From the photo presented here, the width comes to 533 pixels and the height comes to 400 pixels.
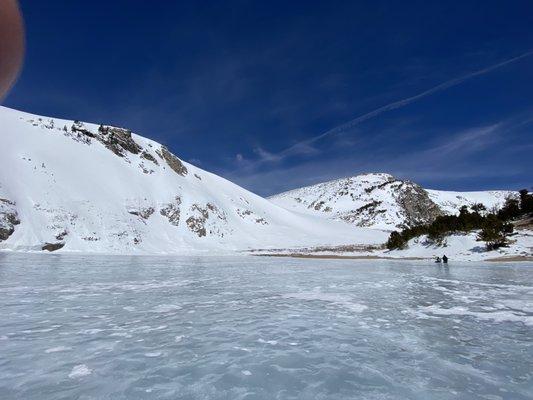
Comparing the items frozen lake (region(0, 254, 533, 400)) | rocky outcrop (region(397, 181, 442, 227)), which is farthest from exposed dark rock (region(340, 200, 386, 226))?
frozen lake (region(0, 254, 533, 400))

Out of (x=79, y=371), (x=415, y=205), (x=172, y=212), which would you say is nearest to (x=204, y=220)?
(x=172, y=212)

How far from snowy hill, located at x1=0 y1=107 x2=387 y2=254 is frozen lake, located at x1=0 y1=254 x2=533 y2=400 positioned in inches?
1301

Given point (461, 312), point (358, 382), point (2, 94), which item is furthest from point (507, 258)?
point (2, 94)

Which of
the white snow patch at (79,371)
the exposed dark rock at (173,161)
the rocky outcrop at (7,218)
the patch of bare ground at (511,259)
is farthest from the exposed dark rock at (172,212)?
the white snow patch at (79,371)

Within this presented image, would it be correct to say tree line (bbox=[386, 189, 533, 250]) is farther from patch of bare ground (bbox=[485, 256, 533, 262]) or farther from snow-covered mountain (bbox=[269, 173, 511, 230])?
snow-covered mountain (bbox=[269, 173, 511, 230])

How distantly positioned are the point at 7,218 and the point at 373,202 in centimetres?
8852

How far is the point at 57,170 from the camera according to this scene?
1929 inches

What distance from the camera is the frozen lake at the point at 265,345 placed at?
4.54 meters

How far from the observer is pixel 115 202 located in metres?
50.2

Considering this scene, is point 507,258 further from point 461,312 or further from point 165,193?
point 165,193

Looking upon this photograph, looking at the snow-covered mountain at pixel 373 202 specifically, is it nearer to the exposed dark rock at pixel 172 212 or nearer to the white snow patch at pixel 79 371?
A: the exposed dark rock at pixel 172 212

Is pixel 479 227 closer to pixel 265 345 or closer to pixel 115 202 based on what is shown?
pixel 265 345

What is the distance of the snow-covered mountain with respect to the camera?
330ft

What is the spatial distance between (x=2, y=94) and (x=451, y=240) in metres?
37.2
